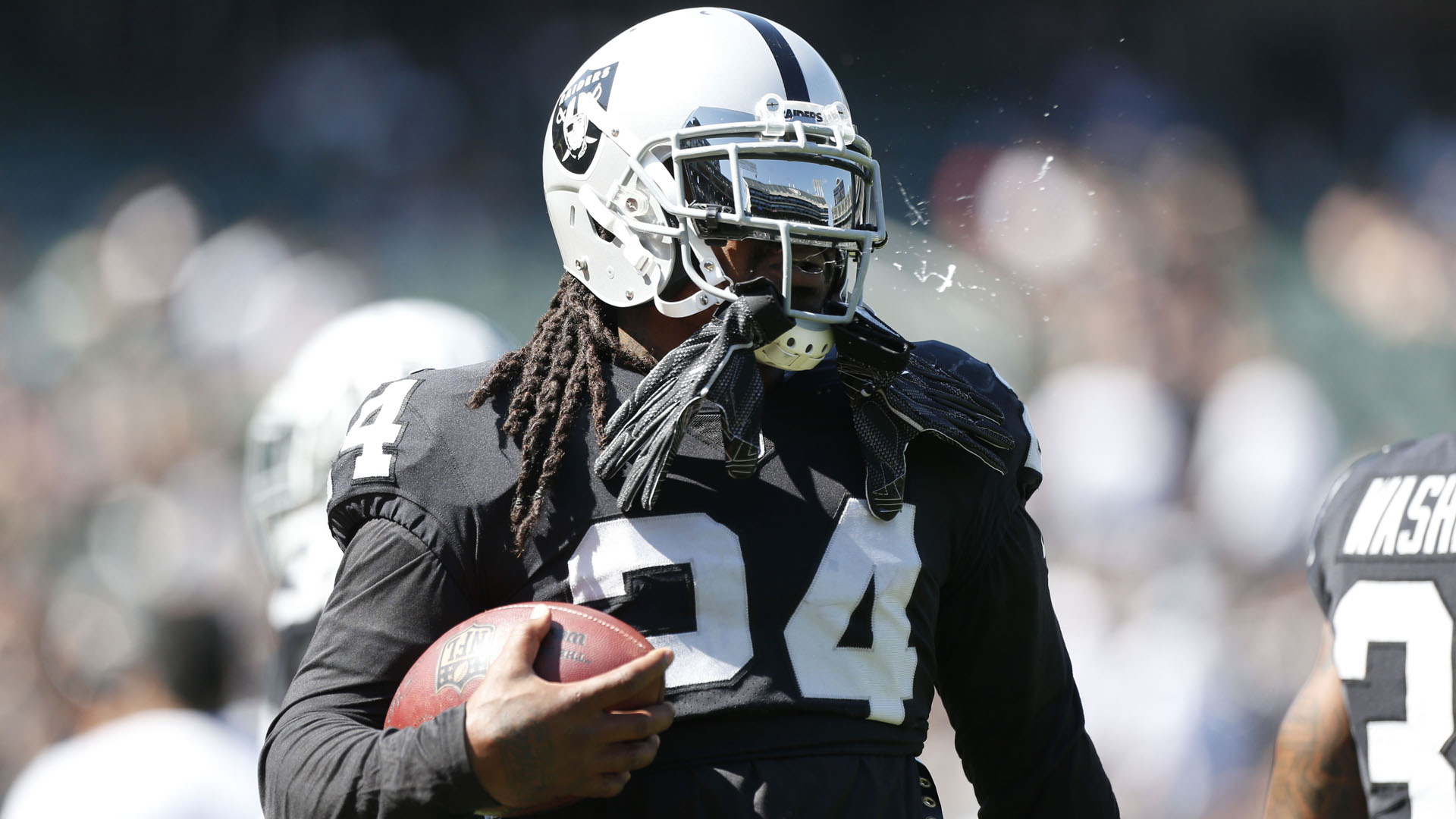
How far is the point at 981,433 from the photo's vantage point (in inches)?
61.6

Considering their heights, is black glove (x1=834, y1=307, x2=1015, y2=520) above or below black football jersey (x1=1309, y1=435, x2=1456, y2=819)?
above

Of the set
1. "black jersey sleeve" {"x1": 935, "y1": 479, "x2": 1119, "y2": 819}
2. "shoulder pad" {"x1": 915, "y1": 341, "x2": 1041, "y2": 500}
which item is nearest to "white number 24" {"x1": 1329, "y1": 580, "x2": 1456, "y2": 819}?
"black jersey sleeve" {"x1": 935, "y1": 479, "x2": 1119, "y2": 819}

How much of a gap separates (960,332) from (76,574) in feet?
10.4

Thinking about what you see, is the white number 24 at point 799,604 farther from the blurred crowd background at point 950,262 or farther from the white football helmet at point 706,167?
the blurred crowd background at point 950,262

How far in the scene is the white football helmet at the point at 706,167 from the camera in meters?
1.46

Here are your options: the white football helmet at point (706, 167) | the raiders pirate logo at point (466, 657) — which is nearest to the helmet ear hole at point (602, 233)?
the white football helmet at point (706, 167)

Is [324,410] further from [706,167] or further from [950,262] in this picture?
[950,262]

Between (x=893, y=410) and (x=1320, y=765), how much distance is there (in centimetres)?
118

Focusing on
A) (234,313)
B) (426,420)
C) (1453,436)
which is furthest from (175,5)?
(1453,436)

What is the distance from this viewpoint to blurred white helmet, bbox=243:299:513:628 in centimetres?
302

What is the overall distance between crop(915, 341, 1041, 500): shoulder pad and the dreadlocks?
Answer: 0.40 metres

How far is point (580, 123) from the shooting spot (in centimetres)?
163

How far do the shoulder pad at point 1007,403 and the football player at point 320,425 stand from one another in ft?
4.86

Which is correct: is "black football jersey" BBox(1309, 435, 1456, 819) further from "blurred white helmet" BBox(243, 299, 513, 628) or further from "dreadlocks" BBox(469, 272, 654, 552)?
"blurred white helmet" BBox(243, 299, 513, 628)
